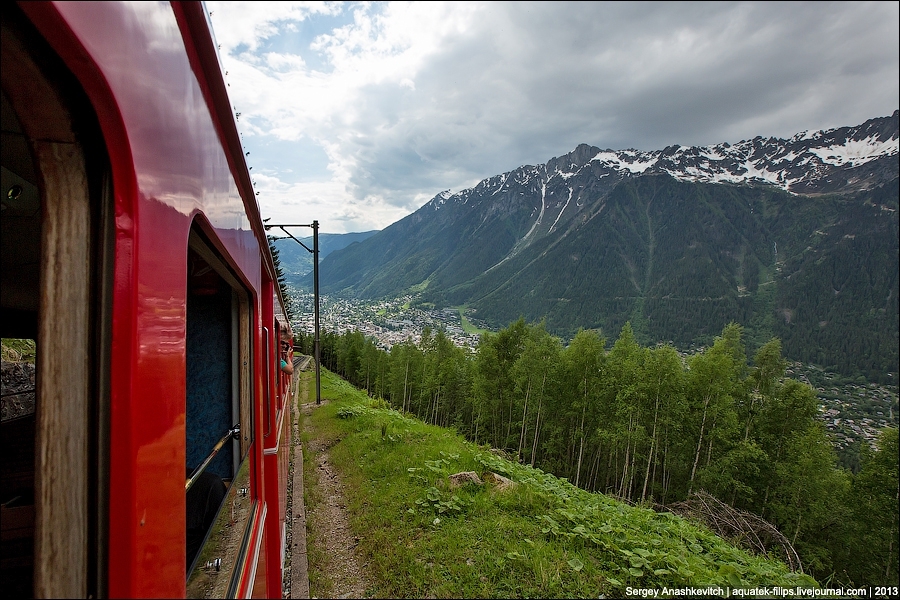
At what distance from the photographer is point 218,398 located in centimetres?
327

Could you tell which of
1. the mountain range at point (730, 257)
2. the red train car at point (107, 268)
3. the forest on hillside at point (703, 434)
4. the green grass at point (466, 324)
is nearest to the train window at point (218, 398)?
the red train car at point (107, 268)

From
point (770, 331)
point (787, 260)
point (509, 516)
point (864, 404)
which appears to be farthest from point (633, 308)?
point (509, 516)

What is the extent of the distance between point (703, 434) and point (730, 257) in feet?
534

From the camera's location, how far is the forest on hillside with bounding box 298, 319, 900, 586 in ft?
43.9

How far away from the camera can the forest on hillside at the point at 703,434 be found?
1338cm

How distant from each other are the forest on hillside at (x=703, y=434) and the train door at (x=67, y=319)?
14.0 m

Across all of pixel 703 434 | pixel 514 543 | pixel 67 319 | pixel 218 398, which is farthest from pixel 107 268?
pixel 703 434

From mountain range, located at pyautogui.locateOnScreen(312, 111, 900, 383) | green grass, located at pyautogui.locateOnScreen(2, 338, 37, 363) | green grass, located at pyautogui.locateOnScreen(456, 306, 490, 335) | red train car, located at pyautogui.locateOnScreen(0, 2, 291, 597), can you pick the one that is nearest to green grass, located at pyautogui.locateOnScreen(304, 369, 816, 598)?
red train car, located at pyautogui.locateOnScreen(0, 2, 291, 597)

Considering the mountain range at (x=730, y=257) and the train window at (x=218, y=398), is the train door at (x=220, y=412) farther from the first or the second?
the mountain range at (x=730, y=257)

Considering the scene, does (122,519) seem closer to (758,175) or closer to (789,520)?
(789,520)

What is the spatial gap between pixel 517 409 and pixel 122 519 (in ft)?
71.5

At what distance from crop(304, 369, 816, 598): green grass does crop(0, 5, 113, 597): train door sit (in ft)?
12.5

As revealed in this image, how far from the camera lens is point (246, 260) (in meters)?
2.59

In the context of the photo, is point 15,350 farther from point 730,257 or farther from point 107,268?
point 730,257
